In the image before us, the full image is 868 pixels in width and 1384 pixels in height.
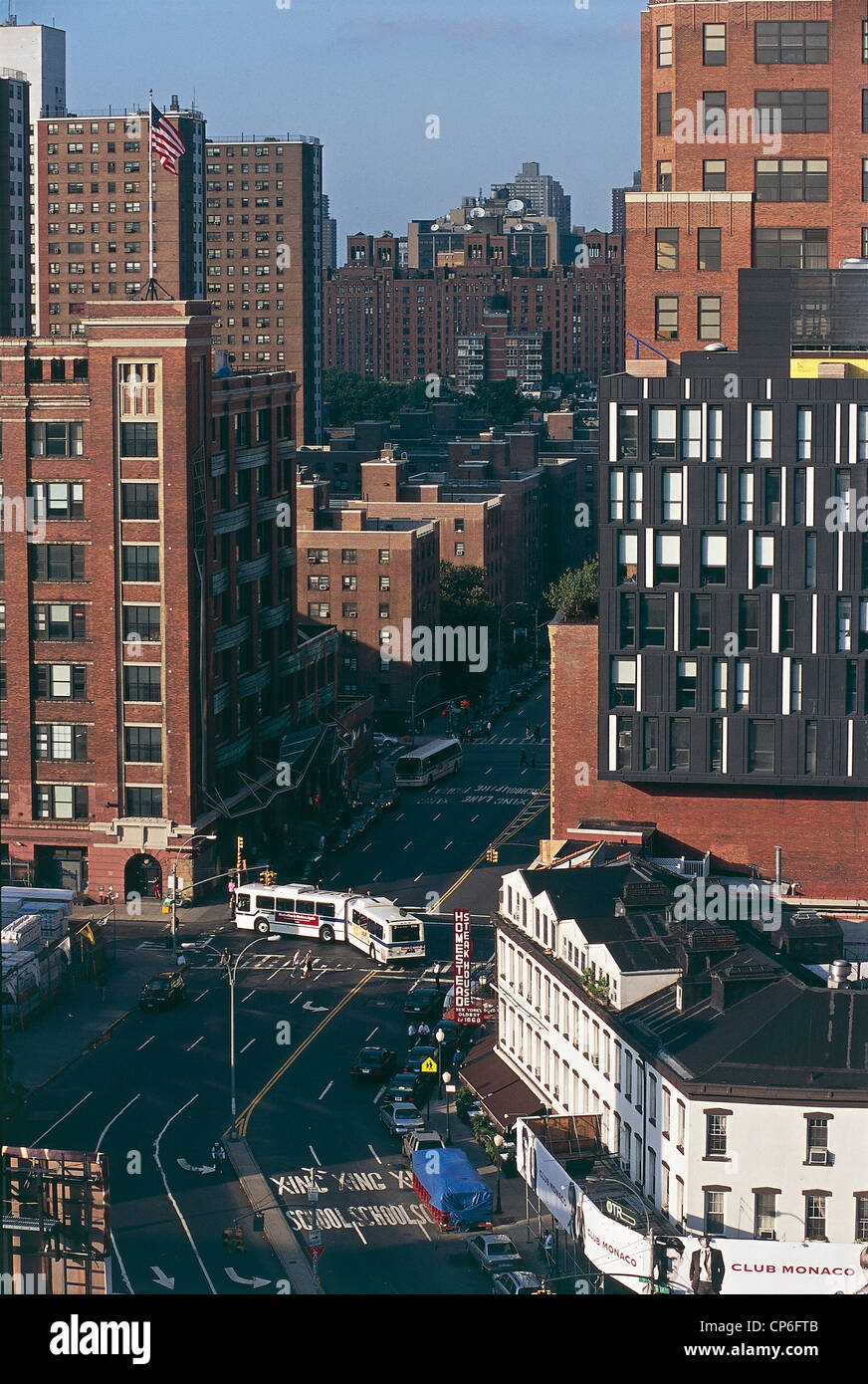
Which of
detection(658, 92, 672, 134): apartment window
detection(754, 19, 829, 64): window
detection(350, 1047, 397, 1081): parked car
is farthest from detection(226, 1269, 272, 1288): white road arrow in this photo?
detection(754, 19, 829, 64): window

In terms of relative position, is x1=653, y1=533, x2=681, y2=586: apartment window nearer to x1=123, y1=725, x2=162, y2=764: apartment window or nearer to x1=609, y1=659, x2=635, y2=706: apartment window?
x1=609, y1=659, x2=635, y2=706: apartment window

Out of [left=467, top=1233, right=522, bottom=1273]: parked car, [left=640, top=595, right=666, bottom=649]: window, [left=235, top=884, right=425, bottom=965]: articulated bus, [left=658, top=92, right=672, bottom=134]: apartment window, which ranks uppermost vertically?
[left=658, top=92, right=672, bottom=134]: apartment window

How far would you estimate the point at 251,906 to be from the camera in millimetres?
93750

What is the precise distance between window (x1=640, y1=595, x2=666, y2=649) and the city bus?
40112 mm

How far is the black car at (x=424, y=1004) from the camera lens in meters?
79.9

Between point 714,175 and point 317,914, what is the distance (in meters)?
44.0

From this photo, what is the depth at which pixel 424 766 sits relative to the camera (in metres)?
128

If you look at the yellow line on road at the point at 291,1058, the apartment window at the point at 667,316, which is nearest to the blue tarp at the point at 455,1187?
the yellow line on road at the point at 291,1058

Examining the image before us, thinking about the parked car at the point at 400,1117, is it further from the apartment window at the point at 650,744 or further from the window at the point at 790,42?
the window at the point at 790,42

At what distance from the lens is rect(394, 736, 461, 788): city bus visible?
12738cm

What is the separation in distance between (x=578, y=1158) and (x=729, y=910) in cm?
1801

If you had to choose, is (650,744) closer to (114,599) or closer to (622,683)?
(622,683)

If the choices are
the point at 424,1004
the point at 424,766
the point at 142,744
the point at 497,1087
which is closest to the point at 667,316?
the point at 142,744

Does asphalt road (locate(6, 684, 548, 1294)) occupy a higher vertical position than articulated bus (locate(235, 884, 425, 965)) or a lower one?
lower
